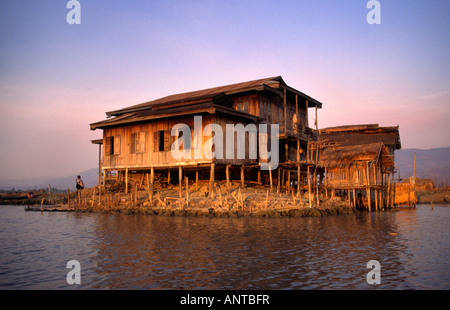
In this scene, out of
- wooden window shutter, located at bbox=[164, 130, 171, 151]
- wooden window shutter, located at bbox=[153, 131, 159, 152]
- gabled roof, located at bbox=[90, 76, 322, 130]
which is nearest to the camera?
gabled roof, located at bbox=[90, 76, 322, 130]

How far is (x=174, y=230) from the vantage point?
65.2 ft

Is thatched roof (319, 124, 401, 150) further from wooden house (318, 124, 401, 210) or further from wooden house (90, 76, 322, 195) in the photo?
wooden house (90, 76, 322, 195)

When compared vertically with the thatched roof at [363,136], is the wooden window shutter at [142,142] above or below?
below

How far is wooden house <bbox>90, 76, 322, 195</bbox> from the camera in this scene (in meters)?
28.6

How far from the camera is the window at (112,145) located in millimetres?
33719

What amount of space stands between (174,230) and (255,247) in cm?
603

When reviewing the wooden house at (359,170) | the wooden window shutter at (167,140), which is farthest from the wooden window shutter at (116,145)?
the wooden house at (359,170)

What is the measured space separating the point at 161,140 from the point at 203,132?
461 cm

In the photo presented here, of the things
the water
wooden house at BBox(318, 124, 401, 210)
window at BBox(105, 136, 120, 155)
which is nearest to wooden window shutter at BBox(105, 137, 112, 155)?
window at BBox(105, 136, 120, 155)

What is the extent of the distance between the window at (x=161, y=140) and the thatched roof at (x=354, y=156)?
15.2 metres

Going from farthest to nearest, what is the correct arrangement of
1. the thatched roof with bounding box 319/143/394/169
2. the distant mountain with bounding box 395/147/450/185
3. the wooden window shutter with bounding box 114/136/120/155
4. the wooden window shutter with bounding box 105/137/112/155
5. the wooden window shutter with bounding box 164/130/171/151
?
1. the distant mountain with bounding box 395/147/450/185
2. the thatched roof with bounding box 319/143/394/169
3. the wooden window shutter with bounding box 105/137/112/155
4. the wooden window shutter with bounding box 114/136/120/155
5. the wooden window shutter with bounding box 164/130/171/151

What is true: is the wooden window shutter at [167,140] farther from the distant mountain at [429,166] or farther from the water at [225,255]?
the distant mountain at [429,166]
